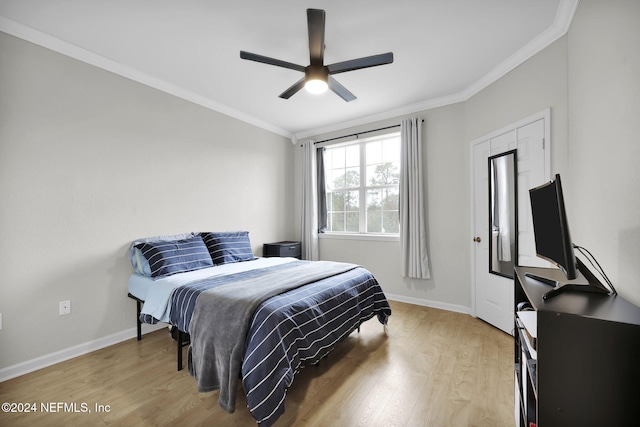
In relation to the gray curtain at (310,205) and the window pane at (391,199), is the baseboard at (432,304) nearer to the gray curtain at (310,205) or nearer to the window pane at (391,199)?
the window pane at (391,199)

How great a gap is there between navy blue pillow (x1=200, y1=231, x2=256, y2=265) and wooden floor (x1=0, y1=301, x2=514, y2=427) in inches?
37.4

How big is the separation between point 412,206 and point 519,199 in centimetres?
119

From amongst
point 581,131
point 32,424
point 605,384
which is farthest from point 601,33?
point 32,424

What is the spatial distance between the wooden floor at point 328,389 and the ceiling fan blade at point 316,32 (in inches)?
96.3

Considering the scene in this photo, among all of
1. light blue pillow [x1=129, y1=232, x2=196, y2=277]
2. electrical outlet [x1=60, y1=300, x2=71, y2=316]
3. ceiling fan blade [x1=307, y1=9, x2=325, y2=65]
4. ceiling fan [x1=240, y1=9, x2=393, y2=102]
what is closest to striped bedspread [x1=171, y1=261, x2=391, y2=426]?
light blue pillow [x1=129, y1=232, x2=196, y2=277]

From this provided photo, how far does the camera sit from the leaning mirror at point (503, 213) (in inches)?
106

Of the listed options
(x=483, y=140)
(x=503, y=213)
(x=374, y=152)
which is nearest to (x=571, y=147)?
(x=503, y=213)

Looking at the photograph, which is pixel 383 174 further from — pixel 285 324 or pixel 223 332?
pixel 223 332

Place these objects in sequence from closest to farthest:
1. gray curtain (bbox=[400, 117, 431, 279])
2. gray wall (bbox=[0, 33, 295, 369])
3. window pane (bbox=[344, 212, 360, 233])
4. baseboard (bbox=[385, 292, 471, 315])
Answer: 1. gray wall (bbox=[0, 33, 295, 369])
2. baseboard (bbox=[385, 292, 471, 315])
3. gray curtain (bbox=[400, 117, 431, 279])
4. window pane (bbox=[344, 212, 360, 233])

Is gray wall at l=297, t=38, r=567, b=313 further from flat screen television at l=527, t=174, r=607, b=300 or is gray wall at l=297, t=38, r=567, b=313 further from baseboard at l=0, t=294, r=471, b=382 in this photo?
baseboard at l=0, t=294, r=471, b=382

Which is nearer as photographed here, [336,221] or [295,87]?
[295,87]

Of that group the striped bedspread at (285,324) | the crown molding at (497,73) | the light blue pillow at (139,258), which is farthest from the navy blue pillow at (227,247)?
the crown molding at (497,73)

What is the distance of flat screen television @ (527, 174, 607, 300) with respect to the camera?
44.4 inches

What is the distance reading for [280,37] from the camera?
225 centimetres
